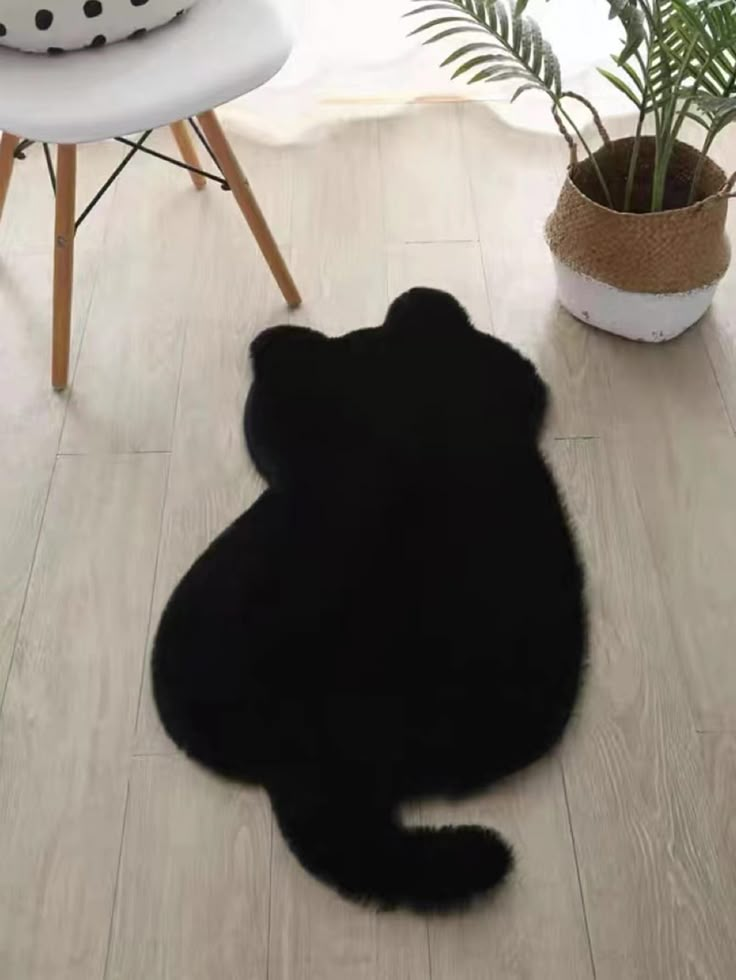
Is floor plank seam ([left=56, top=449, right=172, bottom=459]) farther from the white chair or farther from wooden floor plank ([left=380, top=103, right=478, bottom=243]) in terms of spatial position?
wooden floor plank ([left=380, top=103, right=478, bottom=243])

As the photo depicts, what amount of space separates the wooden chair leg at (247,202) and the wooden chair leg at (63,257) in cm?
21

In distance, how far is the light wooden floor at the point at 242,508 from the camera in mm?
1172

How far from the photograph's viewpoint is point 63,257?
1576mm

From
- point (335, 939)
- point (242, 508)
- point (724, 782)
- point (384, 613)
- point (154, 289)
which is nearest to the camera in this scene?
point (335, 939)

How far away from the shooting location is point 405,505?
1.54 m

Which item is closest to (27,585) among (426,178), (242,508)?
(242,508)

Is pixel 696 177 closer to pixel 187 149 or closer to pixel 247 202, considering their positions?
pixel 247 202

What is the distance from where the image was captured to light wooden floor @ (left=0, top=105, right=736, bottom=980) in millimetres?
1172

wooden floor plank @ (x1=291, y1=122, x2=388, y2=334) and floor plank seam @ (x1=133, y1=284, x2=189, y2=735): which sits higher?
wooden floor plank @ (x1=291, y1=122, x2=388, y2=334)

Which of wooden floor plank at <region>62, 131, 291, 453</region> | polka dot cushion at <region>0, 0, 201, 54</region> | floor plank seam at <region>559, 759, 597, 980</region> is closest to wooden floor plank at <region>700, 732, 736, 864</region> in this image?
floor plank seam at <region>559, 759, 597, 980</region>

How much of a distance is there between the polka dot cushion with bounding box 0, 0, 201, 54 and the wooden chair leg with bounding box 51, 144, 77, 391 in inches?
5.4

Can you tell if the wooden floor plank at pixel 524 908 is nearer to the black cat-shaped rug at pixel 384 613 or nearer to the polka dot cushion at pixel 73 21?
the black cat-shaped rug at pixel 384 613

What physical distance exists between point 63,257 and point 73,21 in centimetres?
31

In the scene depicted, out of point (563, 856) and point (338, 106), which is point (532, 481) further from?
point (338, 106)
